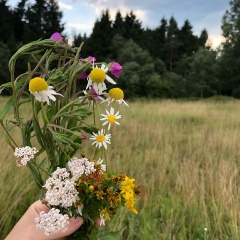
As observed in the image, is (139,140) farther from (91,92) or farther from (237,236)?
(91,92)

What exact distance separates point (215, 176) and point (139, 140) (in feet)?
5.88

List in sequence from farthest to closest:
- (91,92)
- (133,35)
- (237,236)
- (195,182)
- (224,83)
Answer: (133,35) → (224,83) → (195,182) → (237,236) → (91,92)

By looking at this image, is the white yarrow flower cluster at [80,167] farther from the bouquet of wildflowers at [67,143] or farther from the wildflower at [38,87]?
the wildflower at [38,87]

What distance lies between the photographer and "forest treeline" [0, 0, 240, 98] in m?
24.8

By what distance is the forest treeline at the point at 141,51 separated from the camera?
24.8 meters

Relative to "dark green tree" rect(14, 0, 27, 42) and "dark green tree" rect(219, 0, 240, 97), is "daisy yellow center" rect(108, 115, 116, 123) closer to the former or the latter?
"dark green tree" rect(219, 0, 240, 97)

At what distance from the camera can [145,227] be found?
1891mm

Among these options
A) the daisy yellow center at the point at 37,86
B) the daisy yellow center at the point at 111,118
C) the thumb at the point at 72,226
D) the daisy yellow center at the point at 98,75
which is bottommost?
the thumb at the point at 72,226

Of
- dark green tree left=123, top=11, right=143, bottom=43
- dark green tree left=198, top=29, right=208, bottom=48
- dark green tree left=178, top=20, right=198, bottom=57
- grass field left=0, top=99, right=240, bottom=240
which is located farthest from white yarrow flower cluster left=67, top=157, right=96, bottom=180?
dark green tree left=198, top=29, right=208, bottom=48

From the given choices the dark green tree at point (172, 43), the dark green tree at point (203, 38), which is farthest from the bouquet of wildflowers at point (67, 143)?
the dark green tree at point (203, 38)

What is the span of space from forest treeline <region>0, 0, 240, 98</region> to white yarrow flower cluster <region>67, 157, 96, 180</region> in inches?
808

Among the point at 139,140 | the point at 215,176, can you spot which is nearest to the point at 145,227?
the point at 215,176

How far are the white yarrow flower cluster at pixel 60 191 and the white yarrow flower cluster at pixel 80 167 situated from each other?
0.07 feet

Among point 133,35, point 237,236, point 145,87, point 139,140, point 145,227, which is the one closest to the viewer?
point 237,236
